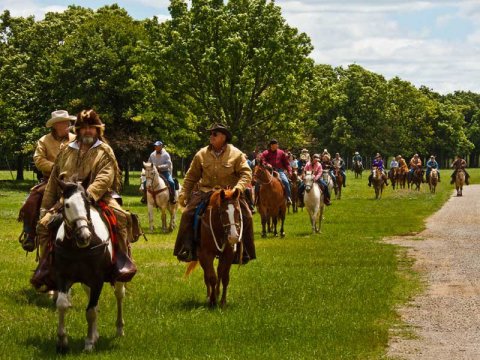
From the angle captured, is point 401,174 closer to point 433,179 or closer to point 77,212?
point 433,179

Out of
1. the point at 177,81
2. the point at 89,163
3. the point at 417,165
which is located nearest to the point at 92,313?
the point at 89,163

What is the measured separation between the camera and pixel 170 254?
64.4 ft

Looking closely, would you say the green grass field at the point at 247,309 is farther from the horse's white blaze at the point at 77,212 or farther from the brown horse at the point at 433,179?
the brown horse at the point at 433,179

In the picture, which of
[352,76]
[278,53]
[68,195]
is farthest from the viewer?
[352,76]

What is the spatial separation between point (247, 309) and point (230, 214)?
4.13 ft

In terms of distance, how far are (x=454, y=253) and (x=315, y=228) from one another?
226 inches

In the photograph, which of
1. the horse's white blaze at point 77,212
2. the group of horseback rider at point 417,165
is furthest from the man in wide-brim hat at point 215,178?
the group of horseback rider at point 417,165

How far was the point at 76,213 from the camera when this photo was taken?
924 centimetres

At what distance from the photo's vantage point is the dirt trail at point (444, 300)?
33.2 ft

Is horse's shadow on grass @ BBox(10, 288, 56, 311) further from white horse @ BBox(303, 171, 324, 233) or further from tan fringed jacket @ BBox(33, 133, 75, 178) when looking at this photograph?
white horse @ BBox(303, 171, 324, 233)

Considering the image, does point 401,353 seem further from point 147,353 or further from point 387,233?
point 387,233

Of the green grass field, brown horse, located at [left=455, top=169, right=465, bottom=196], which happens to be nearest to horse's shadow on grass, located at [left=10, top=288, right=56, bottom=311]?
the green grass field

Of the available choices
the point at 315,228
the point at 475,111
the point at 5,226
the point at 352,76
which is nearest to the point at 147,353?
the point at 315,228

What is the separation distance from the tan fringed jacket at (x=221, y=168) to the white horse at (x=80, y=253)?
120 inches
